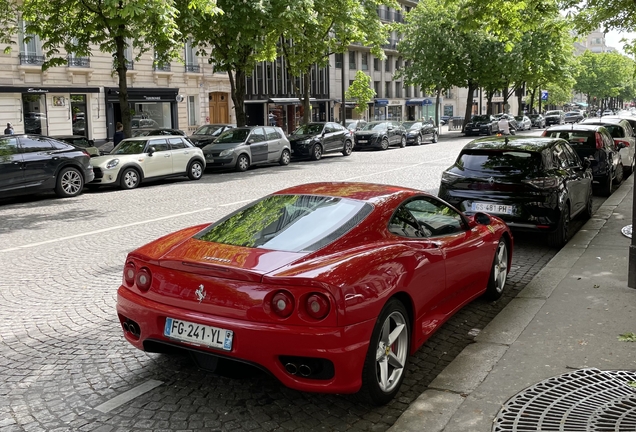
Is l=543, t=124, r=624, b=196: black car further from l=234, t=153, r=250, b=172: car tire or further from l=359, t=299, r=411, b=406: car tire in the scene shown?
l=359, t=299, r=411, b=406: car tire

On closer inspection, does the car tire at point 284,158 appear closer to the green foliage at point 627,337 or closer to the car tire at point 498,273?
the car tire at point 498,273

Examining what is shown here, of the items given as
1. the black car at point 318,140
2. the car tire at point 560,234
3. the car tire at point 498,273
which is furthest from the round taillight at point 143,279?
the black car at point 318,140

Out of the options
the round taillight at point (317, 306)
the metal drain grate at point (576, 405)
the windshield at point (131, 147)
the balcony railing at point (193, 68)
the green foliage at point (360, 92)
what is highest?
the balcony railing at point (193, 68)

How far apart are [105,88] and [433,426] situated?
34.4 metres

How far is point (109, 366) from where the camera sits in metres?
4.82

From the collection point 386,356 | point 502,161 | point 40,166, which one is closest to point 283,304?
point 386,356

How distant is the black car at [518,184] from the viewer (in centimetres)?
873

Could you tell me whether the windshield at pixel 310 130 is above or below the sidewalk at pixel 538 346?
above

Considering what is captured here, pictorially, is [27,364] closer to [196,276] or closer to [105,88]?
[196,276]

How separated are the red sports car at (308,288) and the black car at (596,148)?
34.2 feet

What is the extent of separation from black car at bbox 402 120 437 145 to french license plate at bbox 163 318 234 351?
34086mm

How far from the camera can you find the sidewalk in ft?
13.4

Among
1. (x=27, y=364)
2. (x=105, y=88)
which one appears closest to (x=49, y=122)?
(x=105, y=88)

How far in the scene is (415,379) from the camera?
185 inches
